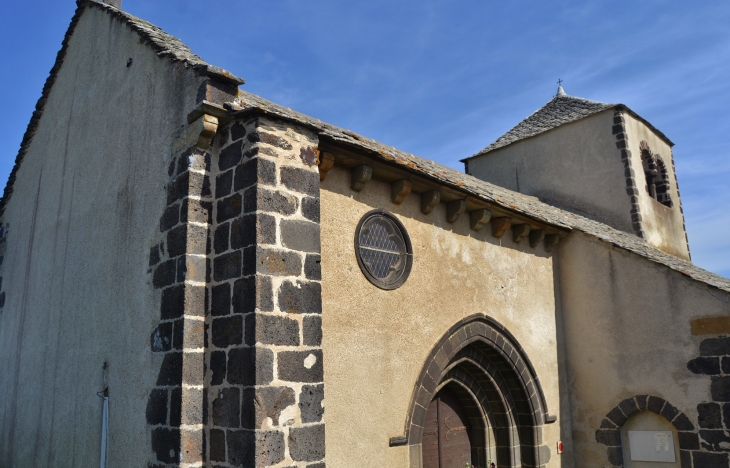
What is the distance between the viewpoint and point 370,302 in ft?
21.0

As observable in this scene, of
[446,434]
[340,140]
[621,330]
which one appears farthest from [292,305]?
[621,330]

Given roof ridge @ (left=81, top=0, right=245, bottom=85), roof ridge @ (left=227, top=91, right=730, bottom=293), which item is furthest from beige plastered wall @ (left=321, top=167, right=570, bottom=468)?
roof ridge @ (left=81, top=0, right=245, bottom=85)

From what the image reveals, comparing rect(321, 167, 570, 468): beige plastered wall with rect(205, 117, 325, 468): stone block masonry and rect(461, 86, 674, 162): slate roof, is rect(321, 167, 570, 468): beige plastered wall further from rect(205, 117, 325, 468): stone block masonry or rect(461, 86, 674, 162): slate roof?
rect(461, 86, 674, 162): slate roof

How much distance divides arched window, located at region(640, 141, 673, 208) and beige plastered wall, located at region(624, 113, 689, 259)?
0.52 ft

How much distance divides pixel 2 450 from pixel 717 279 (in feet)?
34.4

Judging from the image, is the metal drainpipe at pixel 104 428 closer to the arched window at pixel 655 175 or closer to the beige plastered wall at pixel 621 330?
the beige plastered wall at pixel 621 330

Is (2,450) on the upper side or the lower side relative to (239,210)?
lower

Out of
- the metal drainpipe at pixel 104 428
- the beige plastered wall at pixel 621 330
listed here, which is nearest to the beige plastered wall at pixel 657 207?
the beige plastered wall at pixel 621 330

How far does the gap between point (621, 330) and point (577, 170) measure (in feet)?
18.2

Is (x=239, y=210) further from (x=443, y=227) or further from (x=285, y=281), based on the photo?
(x=443, y=227)

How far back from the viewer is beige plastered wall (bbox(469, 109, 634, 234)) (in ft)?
42.6

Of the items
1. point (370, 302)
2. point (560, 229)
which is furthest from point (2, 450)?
point (560, 229)

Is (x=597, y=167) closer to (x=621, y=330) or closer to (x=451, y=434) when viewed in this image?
(x=621, y=330)

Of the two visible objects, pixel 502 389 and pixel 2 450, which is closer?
pixel 2 450
